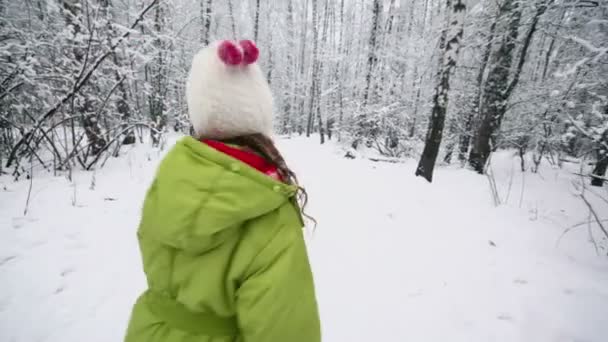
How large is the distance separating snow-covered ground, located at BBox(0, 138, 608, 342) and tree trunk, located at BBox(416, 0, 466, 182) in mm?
1306

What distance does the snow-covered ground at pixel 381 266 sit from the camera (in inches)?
82.7

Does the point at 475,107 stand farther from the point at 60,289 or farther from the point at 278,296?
the point at 60,289

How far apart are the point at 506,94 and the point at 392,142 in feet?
17.1

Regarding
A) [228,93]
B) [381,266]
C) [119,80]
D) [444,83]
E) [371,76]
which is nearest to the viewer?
[228,93]

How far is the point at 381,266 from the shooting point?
9.64ft

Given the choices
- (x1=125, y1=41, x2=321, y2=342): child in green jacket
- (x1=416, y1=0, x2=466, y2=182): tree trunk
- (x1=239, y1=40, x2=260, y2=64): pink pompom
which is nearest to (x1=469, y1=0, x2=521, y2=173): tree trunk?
(x1=416, y1=0, x2=466, y2=182): tree trunk

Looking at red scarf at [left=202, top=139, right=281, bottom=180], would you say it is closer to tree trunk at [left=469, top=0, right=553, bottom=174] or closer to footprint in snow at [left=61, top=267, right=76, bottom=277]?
footprint in snow at [left=61, top=267, right=76, bottom=277]

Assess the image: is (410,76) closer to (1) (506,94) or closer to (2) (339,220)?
(1) (506,94)

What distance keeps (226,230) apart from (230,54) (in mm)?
593

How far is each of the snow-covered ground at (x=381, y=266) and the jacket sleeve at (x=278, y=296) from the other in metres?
1.31

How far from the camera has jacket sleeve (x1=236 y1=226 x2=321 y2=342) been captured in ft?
2.73

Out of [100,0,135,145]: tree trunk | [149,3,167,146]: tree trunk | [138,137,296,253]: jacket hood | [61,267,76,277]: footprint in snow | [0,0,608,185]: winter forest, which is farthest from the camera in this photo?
[149,3,167,146]: tree trunk

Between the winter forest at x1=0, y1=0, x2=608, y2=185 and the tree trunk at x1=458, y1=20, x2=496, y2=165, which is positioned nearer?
the winter forest at x1=0, y1=0, x2=608, y2=185

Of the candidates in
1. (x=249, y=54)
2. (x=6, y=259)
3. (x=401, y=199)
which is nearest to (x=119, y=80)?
(x=6, y=259)
